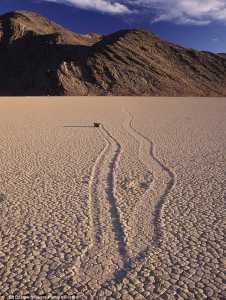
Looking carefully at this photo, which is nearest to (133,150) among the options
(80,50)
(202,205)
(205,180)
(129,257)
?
(205,180)

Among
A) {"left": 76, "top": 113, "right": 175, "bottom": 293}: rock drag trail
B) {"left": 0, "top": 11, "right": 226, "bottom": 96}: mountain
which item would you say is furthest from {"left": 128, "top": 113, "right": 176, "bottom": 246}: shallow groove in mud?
{"left": 0, "top": 11, "right": 226, "bottom": 96}: mountain

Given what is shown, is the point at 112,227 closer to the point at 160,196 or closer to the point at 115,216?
the point at 115,216

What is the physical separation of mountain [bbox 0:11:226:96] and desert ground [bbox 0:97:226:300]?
168 ft

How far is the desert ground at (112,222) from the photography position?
402 centimetres

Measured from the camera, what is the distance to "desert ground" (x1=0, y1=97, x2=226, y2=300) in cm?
402

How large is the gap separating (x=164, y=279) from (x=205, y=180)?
392 centimetres

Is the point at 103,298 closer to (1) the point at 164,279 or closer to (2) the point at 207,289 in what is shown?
(1) the point at 164,279

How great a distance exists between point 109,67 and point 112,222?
6065cm

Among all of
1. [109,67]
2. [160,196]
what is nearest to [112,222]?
[160,196]

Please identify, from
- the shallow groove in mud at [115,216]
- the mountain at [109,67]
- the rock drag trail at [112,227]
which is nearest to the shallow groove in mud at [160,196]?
the rock drag trail at [112,227]

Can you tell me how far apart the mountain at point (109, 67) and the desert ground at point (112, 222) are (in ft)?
168

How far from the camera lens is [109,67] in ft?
211

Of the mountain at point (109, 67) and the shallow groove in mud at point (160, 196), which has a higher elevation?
the mountain at point (109, 67)

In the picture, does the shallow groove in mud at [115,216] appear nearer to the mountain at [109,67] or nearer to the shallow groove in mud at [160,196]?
the shallow groove in mud at [160,196]
